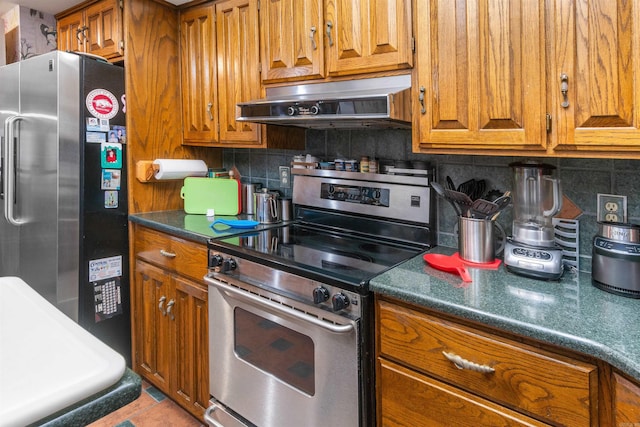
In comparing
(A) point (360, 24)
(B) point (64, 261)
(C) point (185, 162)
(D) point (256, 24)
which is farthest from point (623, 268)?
(B) point (64, 261)

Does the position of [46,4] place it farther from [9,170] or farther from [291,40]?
[291,40]

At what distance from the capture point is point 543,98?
1171 mm

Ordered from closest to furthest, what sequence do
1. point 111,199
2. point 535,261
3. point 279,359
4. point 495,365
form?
point 495,365
point 535,261
point 279,359
point 111,199

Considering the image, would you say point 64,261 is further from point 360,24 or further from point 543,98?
point 543,98

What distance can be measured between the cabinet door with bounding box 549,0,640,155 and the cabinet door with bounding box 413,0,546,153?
0.18 feet

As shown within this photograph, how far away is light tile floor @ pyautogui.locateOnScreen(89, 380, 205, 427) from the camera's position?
1941 mm

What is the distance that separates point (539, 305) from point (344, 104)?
0.93 m

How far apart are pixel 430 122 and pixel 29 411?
1315 millimetres

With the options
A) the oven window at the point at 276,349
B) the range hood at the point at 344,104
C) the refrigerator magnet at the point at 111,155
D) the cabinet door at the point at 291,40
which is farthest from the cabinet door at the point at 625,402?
the refrigerator magnet at the point at 111,155

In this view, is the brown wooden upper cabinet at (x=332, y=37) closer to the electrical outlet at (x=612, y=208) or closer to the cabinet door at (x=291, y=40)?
the cabinet door at (x=291, y=40)

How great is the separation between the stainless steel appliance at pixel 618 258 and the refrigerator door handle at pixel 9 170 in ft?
9.01

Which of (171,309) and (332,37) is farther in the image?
(171,309)

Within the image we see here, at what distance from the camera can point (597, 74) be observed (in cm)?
107

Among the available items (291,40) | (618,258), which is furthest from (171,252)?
(618,258)
